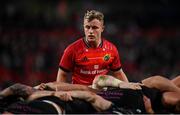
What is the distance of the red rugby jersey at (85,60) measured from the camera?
4656 millimetres

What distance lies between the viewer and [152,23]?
970 centimetres

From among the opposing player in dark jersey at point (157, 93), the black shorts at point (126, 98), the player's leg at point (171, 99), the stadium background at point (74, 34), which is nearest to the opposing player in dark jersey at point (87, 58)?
the opposing player in dark jersey at point (157, 93)

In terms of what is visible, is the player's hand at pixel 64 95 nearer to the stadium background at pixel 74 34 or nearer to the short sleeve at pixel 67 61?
the short sleeve at pixel 67 61

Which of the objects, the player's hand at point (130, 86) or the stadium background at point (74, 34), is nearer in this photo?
the player's hand at point (130, 86)

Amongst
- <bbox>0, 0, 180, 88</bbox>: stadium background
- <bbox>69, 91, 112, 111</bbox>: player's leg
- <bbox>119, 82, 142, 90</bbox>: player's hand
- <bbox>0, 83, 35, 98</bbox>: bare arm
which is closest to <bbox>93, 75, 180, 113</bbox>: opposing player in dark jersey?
<bbox>119, 82, 142, 90</bbox>: player's hand

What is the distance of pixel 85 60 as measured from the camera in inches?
184

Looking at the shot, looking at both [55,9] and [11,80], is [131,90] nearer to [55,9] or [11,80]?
[11,80]

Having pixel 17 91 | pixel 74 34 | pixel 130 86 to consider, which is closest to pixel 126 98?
pixel 130 86

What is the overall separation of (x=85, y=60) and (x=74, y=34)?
13.9 ft

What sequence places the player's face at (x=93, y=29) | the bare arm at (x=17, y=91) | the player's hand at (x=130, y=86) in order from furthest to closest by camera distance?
1. the player's face at (x=93, y=29)
2. the player's hand at (x=130, y=86)
3. the bare arm at (x=17, y=91)

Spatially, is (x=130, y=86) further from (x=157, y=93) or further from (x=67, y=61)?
(x=67, y=61)

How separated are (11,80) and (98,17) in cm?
348

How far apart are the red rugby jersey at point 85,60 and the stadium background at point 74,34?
2912 mm

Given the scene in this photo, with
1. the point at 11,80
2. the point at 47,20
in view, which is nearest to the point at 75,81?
the point at 11,80
